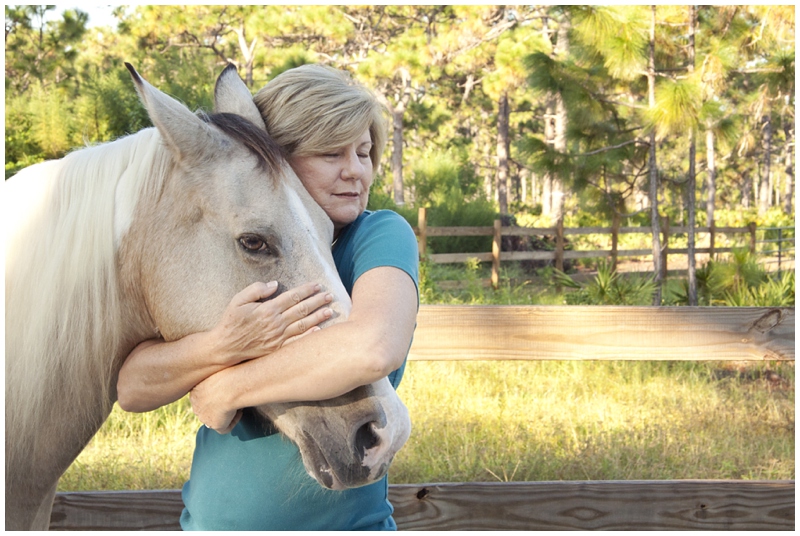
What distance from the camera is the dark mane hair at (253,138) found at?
157 centimetres

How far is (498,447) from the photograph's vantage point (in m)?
3.73

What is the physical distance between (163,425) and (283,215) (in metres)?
3.02

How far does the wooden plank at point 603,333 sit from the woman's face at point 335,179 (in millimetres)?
1019

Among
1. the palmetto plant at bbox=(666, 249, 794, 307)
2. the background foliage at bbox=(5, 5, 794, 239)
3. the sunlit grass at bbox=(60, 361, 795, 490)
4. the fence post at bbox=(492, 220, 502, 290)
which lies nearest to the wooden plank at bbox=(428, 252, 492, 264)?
the fence post at bbox=(492, 220, 502, 290)

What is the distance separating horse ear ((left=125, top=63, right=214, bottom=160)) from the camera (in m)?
1.44

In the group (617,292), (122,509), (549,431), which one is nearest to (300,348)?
(122,509)

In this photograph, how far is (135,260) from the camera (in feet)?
5.26

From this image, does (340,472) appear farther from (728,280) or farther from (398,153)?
(398,153)

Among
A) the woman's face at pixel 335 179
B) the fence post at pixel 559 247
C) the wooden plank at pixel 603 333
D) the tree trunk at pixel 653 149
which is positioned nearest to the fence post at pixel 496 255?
the fence post at pixel 559 247

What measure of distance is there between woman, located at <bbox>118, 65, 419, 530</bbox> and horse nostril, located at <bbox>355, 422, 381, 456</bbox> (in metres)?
0.12

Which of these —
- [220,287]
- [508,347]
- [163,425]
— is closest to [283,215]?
[220,287]

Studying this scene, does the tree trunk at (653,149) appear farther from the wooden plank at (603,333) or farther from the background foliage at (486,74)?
the wooden plank at (603,333)

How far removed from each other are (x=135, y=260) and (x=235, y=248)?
0.28 m

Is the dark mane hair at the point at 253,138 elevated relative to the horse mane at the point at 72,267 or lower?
elevated
